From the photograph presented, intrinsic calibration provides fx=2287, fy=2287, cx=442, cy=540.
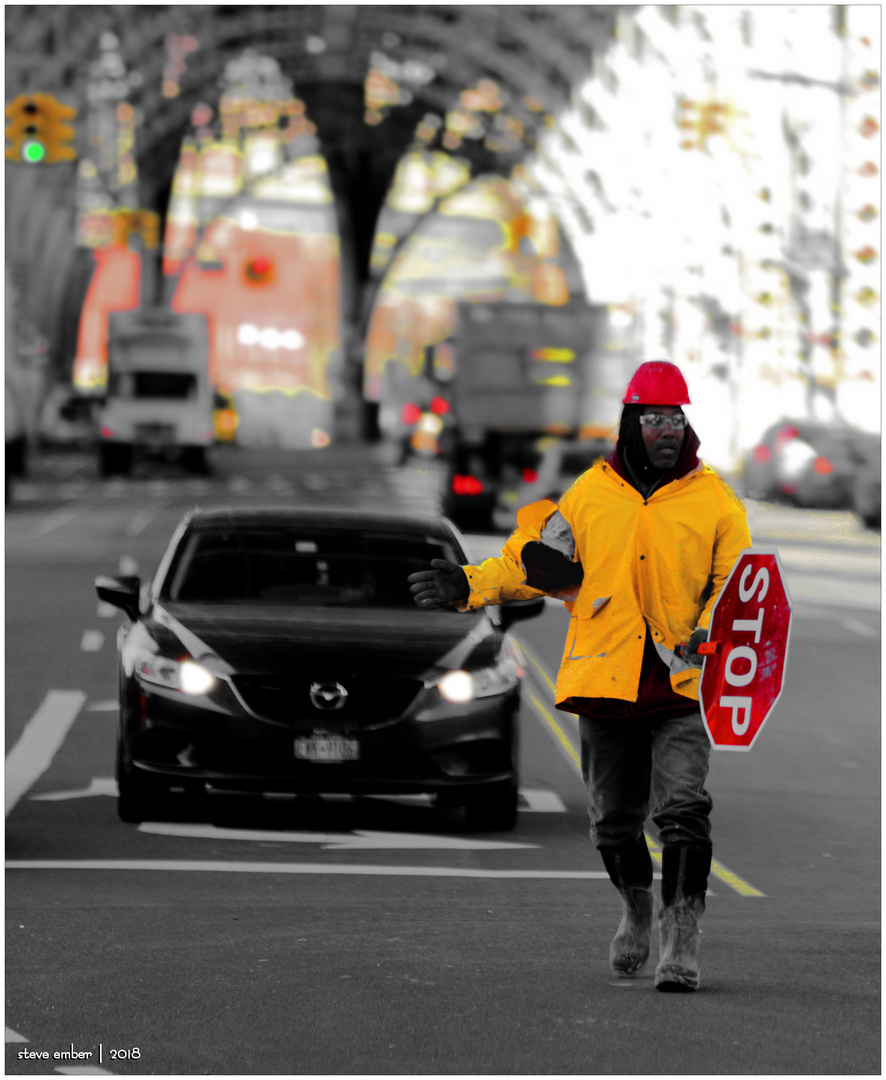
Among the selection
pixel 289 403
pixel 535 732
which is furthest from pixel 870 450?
pixel 289 403

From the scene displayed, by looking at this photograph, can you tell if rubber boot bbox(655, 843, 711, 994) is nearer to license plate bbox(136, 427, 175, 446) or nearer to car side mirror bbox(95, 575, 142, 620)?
car side mirror bbox(95, 575, 142, 620)

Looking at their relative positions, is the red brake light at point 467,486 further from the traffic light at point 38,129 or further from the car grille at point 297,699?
the car grille at point 297,699

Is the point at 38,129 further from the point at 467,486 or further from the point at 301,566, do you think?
the point at 301,566

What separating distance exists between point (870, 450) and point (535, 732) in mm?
27246

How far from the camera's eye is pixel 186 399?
5906 cm

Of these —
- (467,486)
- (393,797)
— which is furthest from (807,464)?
(393,797)

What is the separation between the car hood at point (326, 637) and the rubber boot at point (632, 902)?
312 centimetres

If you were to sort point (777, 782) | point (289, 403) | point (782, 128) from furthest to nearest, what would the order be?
1. point (289, 403)
2. point (782, 128)
3. point (777, 782)

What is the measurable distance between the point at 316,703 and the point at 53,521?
94.7 ft

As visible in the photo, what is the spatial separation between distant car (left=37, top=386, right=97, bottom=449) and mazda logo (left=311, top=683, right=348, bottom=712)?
76.4 metres

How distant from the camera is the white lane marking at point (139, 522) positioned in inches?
1377

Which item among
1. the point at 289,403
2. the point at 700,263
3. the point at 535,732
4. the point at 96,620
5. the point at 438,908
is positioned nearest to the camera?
the point at 438,908

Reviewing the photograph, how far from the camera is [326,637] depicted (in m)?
10.4

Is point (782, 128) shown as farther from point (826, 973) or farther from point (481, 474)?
point (826, 973)
